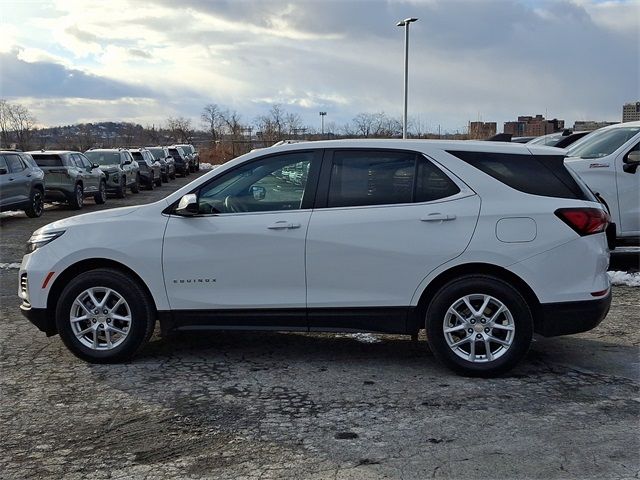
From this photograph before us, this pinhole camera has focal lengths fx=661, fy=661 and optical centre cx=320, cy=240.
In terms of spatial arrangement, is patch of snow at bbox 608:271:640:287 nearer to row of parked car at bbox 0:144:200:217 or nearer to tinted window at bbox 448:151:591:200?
tinted window at bbox 448:151:591:200

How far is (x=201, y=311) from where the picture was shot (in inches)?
204

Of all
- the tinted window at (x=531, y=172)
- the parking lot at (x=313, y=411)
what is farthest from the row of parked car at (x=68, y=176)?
the tinted window at (x=531, y=172)

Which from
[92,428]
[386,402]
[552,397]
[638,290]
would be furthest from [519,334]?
[638,290]

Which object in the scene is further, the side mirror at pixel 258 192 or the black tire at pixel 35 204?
the black tire at pixel 35 204

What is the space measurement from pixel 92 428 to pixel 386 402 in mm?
1911

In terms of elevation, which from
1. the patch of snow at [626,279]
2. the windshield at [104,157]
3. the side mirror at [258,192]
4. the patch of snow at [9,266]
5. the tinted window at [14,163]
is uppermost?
the windshield at [104,157]

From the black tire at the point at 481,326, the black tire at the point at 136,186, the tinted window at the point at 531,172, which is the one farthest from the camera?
the black tire at the point at 136,186

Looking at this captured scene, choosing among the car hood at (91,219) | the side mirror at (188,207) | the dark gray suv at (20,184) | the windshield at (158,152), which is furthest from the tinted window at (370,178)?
the windshield at (158,152)

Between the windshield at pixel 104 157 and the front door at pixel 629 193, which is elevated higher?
the windshield at pixel 104 157

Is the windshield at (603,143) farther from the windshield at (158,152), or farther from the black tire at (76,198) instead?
the windshield at (158,152)

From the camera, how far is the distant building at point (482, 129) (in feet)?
116

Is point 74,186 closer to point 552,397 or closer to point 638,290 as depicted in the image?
point 638,290

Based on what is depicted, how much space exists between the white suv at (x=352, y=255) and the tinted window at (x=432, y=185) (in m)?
0.01

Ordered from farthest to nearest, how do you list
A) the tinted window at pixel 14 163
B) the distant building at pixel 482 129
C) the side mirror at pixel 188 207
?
1. the distant building at pixel 482 129
2. the tinted window at pixel 14 163
3. the side mirror at pixel 188 207
